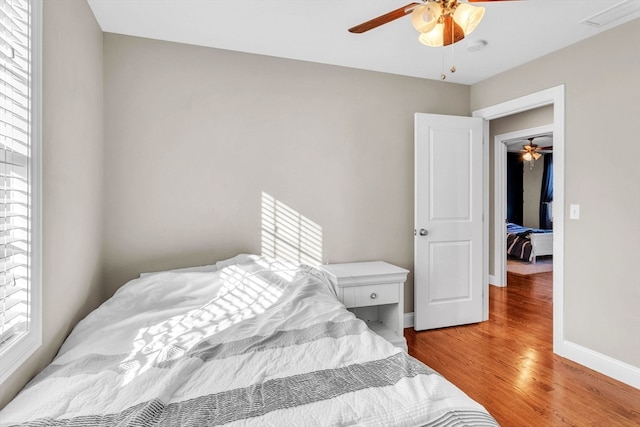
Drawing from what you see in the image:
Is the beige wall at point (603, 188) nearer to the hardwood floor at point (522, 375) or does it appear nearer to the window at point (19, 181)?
the hardwood floor at point (522, 375)

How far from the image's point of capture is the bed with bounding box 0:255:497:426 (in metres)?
1.05

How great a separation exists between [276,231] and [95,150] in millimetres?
1407

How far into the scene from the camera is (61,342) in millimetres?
1680

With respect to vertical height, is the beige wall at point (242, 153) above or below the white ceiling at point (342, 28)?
below

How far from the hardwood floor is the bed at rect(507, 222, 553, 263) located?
3058mm


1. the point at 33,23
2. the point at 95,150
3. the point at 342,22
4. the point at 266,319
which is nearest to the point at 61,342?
the point at 266,319

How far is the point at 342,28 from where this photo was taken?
8.15ft

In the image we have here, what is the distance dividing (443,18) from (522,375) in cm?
238

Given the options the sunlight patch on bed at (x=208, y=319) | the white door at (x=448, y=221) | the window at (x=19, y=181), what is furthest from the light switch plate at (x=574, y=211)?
the window at (x=19, y=181)

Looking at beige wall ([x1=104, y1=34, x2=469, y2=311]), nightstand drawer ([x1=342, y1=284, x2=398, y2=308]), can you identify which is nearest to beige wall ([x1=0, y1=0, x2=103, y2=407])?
beige wall ([x1=104, y1=34, x2=469, y2=311])

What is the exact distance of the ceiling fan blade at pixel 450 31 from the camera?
1.64 metres

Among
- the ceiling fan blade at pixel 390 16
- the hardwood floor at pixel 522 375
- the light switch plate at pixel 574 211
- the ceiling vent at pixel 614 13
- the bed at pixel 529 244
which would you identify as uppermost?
the ceiling vent at pixel 614 13

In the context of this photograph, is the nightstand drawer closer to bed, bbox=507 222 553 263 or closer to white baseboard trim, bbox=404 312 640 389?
white baseboard trim, bbox=404 312 640 389

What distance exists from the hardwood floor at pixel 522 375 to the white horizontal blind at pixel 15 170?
7.78 feet
